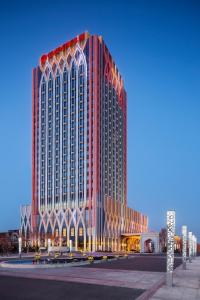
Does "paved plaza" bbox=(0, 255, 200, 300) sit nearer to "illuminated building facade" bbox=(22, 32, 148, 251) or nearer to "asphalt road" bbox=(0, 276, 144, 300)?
"asphalt road" bbox=(0, 276, 144, 300)

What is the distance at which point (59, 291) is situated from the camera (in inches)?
809

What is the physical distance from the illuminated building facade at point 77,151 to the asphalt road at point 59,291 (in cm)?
10313

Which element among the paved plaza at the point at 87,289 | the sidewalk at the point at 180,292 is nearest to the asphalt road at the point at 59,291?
the paved plaza at the point at 87,289

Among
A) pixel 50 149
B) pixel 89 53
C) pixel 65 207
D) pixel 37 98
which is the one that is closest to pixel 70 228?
pixel 65 207

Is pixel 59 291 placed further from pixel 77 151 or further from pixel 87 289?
pixel 77 151

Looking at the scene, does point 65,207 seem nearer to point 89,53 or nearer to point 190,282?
point 89,53

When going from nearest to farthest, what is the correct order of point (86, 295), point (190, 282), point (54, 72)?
point (86, 295), point (190, 282), point (54, 72)

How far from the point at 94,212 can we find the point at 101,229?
318 inches

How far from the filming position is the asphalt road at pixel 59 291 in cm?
1866

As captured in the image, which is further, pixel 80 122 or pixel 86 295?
pixel 80 122

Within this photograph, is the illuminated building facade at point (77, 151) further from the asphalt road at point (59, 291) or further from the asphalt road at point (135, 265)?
the asphalt road at point (59, 291)

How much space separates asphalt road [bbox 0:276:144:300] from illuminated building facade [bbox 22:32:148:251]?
338ft

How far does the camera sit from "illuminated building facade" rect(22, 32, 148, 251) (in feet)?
425

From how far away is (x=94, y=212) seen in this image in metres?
126
